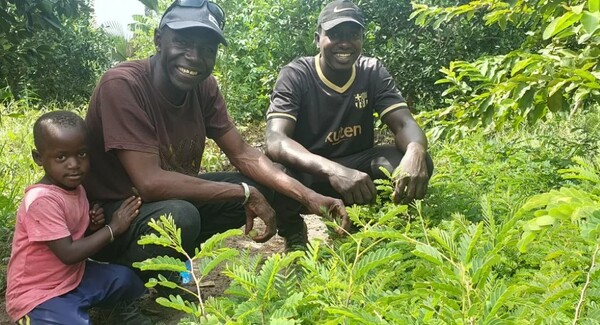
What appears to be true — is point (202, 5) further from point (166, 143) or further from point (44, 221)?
point (44, 221)

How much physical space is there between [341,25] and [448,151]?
5.39 feet

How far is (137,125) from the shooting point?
266cm

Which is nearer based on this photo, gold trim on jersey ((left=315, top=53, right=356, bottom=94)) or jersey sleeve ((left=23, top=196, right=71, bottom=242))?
jersey sleeve ((left=23, top=196, right=71, bottom=242))

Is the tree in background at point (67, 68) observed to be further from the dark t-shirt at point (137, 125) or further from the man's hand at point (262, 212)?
the man's hand at point (262, 212)

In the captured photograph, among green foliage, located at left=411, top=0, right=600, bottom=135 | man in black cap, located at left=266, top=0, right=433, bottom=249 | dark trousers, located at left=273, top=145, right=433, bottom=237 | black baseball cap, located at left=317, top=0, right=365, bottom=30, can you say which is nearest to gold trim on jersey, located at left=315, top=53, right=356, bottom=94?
man in black cap, located at left=266, top=0, right=433, bottom=249

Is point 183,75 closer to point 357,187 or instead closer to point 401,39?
point 357,187

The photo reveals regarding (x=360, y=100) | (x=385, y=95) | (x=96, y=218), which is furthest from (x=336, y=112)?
(x=96, y=218)

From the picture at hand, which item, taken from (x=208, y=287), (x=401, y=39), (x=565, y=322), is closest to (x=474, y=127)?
(x=208, y=287)

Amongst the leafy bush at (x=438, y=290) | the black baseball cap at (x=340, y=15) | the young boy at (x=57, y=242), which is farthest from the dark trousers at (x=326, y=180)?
the leafy bush at (x=438, y=290)

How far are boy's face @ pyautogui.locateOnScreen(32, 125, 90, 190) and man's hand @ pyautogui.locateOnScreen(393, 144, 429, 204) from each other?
4.74ft

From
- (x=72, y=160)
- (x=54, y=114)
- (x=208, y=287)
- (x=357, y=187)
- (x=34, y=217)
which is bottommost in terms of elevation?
(x=208, y=287)

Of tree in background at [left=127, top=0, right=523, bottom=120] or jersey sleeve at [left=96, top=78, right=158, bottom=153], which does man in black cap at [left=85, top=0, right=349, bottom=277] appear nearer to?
jersey sleeve at [left=96, top=78, right=158, bottom=153]

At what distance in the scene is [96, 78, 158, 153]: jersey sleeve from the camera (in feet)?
8.52

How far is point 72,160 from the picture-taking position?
2455 mm
